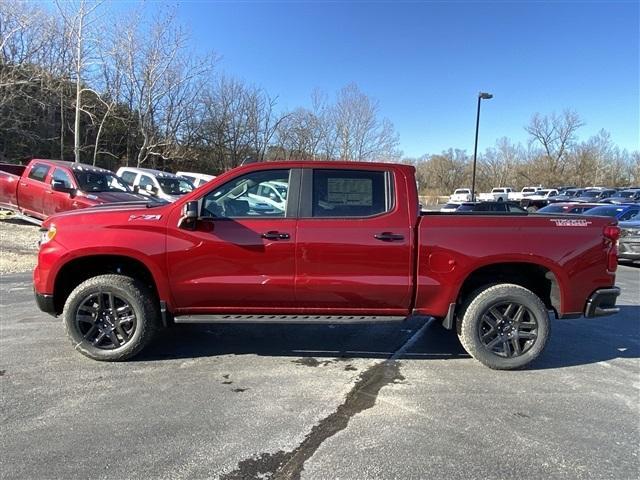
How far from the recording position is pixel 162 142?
3030 cm

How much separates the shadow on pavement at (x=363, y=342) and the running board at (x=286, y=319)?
54cm

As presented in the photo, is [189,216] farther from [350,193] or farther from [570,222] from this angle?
[570,222]

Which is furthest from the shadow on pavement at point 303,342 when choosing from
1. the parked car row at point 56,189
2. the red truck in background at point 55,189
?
the red truck in background at point 55,189

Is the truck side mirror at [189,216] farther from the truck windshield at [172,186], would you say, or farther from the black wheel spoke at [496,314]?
the truck windshield at [172,186]

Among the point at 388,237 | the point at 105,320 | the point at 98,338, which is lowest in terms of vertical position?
the point at 98,338

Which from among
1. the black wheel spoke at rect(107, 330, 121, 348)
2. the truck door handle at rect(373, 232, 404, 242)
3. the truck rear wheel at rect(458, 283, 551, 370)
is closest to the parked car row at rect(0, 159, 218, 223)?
the black wheel spoke at rect(107, 330, 121, 348)

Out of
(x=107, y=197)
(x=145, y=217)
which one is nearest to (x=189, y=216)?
(x=145, y=217)

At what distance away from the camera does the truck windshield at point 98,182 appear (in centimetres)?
1164

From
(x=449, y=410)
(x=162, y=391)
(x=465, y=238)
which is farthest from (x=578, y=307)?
(x=162, y=391)

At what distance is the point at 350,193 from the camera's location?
15.1 feet

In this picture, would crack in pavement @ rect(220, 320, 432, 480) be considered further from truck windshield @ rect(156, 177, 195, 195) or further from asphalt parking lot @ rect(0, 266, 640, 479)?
truck windshield @ rect(156, 177, 195, 195)

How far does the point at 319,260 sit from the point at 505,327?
1890mm

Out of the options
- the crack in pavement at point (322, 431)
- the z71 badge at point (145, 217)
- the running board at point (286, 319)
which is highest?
the z71 badge at point (145, 217)

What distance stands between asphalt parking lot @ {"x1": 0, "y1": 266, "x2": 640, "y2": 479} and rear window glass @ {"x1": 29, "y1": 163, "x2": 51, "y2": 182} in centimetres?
769
